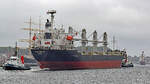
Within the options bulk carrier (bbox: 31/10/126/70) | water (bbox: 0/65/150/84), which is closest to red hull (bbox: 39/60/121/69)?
bulk carrier (bbox: 31/10/126/70)

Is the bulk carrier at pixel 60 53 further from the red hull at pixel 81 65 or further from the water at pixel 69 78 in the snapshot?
the water at pixel 69 78

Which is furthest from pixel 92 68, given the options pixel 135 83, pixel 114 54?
pixel 135 83

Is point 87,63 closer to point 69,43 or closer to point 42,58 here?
point 69,43

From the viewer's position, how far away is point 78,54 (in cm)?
9150

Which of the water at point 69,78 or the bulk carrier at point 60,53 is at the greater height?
the bulk carrier at point 60,53

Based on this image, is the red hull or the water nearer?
the water

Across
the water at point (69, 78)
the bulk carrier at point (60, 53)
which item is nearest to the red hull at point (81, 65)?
the bulk carrier at point (60, 53)

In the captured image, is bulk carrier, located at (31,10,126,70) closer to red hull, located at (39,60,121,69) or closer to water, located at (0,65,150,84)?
red hull, located at (39,60,121,69)

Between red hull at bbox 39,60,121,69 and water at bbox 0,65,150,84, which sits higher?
red hull at bbox 39,60,121,69

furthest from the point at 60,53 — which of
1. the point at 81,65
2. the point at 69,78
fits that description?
the point at 69,78

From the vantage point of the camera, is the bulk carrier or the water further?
the bulk carrier

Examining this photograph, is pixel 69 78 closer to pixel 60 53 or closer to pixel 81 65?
pixel 60 53

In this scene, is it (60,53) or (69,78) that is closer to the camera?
(69,78)

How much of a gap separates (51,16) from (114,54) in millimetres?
28890
